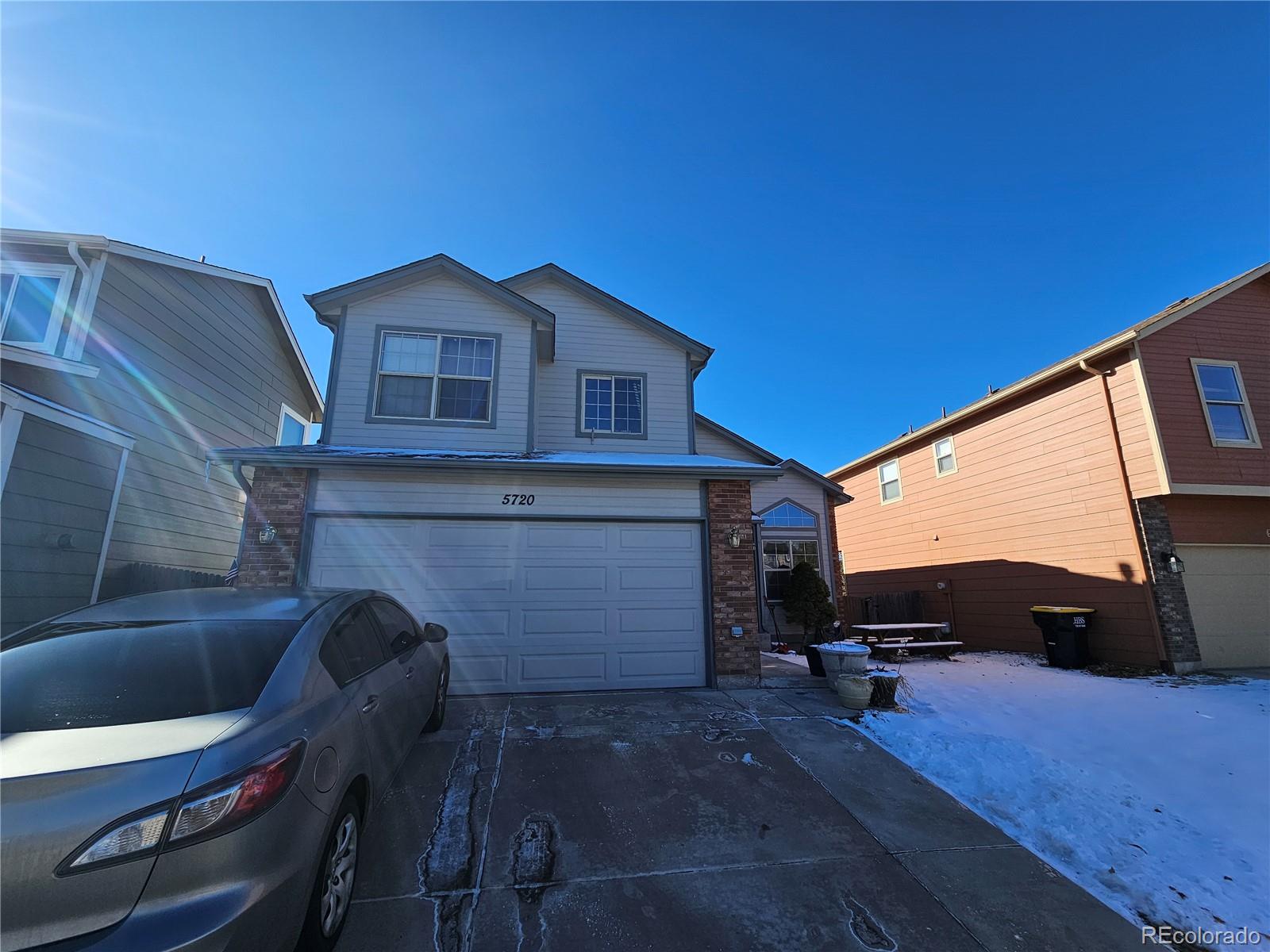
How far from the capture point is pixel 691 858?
136 inches

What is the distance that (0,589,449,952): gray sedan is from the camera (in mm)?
1696

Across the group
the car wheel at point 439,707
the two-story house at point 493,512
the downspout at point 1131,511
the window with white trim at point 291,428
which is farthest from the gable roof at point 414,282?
the downspout at point 1131,511

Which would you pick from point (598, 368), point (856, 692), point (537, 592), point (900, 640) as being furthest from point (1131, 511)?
point (537, 592)

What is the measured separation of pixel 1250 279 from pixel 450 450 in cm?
1589

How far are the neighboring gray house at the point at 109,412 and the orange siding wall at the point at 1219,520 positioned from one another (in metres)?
17.1

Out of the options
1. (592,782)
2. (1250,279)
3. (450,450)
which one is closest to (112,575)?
(450,450)

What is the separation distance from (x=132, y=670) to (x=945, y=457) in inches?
633

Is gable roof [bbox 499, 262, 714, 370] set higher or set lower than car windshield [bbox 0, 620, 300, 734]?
higher

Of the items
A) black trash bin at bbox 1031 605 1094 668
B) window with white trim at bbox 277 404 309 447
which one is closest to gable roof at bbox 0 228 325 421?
window with white trim at bbox 277 404 309 447

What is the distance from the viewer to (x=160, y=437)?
900cm

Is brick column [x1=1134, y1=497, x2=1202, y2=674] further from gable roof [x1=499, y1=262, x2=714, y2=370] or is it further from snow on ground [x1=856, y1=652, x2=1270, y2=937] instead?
gable roof [x1=499, y1=262, x2=714, y2=370]

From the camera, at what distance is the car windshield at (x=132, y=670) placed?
214cm

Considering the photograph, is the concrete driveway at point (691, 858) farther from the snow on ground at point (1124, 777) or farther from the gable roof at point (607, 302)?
the gable roof at point (607, 302)

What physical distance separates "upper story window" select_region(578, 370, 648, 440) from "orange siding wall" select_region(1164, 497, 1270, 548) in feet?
32.0
